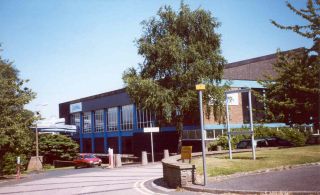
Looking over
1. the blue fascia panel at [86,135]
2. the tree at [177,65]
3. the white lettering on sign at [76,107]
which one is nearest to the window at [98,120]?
the blue fascia panel at [86,135]

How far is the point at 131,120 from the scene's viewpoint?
4956cm

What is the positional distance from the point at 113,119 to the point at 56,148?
11770mm

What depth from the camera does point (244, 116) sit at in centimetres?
4022

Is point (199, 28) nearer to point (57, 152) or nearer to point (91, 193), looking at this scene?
point (91, 193)

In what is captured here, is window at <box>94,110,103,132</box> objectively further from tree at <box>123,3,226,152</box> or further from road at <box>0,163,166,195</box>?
road at <box>0,163,166,195</box>

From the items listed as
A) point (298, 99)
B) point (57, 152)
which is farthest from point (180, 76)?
point (57, 152)

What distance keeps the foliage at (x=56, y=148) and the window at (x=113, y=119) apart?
957 cm

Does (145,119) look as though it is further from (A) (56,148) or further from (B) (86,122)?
(B) (86,122)

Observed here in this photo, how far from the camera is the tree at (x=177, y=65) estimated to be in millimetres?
29000

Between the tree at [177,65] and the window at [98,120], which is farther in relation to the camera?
the window at [98,120]

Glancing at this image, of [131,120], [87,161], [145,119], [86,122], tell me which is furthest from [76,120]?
[87,161]

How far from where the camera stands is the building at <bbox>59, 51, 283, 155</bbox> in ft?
129

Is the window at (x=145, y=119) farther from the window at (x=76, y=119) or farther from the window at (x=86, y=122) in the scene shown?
the window at (x=76, y=119)

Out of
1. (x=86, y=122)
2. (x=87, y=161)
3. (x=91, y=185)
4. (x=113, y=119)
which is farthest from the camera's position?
(x=86, y=122)
